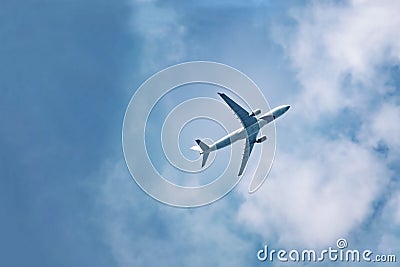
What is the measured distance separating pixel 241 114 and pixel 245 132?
131 inches

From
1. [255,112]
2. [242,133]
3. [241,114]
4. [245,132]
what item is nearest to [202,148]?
[242,133]

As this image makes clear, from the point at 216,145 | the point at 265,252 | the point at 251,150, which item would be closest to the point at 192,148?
the point at 216,145

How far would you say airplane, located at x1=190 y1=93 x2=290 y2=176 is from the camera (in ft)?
203

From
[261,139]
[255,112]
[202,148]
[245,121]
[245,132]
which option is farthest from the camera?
[202,148]

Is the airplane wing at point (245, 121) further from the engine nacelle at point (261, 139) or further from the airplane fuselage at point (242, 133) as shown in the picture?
the engine nacelle at point (261, 139)

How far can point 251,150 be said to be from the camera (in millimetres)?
66312

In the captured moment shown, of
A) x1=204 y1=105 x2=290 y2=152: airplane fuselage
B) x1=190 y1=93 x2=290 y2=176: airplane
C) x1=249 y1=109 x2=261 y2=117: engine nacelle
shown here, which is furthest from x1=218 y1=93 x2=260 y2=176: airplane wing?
x1=249 y1=109 x2=261 y2=117: engine nacelle

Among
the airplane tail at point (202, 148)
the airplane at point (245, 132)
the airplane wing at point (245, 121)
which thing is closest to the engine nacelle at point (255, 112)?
the airplane at point (245, 132)

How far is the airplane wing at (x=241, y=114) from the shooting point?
199 feet

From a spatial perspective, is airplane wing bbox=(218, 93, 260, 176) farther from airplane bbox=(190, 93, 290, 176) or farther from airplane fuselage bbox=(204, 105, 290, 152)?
airplane fuselage bbox=(204, 105, 290, 152)

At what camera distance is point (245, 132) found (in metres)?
66.6

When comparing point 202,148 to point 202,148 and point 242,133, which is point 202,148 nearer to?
Result: point 202,148

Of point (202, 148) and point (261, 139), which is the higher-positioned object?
point (202, 148)

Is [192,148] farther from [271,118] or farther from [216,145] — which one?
[271,118]
